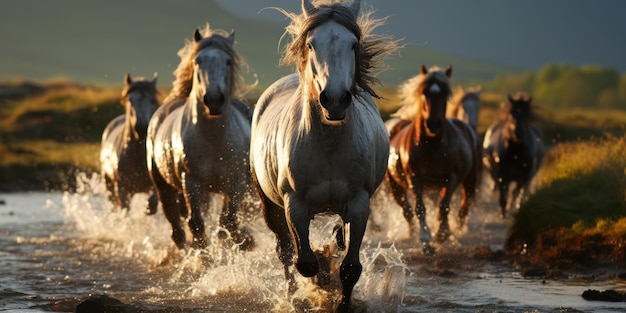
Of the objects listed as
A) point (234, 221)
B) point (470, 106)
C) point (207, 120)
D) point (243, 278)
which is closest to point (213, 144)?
point (207, 120)

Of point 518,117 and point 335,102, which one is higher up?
point 518,117

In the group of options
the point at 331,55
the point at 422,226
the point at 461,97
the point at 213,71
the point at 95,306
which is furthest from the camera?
the point at 461,97

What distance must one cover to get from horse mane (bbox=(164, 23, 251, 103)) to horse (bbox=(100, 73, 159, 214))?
2.12 m

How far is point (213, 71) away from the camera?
31.0 ft

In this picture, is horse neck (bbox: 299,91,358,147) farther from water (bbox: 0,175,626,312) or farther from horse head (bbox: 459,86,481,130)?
A: horse head (bbox: 459,86,481,130)

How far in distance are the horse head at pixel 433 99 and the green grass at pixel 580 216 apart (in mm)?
1516

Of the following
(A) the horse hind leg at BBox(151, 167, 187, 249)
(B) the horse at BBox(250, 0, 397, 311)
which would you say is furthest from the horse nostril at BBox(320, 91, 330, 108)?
(A) the horse hind leg at BBox(151, 167, 187, 249)

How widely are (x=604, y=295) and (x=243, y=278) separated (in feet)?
10.2

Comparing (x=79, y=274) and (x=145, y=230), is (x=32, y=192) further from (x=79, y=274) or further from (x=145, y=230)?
(x=79, y=274)

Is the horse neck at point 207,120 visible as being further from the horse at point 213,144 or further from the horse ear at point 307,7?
the horse ear at point 307,7

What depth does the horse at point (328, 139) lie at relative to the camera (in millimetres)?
6285

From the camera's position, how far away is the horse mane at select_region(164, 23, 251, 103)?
390 inches

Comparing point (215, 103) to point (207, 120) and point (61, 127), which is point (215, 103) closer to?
point (207, 120)

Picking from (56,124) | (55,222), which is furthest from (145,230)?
(56,124)
